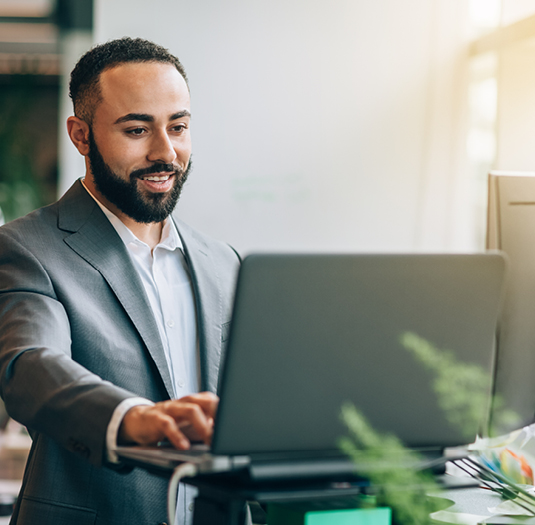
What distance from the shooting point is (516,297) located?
1.07 metres

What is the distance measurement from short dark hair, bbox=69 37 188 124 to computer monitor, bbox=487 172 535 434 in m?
0.77

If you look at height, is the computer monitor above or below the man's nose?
below

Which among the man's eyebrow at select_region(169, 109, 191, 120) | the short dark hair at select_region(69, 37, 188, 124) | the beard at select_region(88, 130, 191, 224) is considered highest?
the short dark hair at select_region(69, 37, 188, 124)

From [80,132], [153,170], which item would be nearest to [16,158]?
[80,132]

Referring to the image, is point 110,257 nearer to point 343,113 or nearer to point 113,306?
point 113,306

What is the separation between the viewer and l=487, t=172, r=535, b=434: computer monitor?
3.52ft

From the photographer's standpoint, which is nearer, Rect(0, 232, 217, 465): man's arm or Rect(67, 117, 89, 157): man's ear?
Rect(0, 232, 217, 465): man's arm

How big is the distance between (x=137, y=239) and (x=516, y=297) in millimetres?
764

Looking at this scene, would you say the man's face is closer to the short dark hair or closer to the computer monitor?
the short dark hair

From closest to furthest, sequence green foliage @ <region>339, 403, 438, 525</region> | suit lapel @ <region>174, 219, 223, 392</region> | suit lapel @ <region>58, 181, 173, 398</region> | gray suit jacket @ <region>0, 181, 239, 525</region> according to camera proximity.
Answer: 1. green foliage @ <region>339, 403, 438, 525</region>
2. gray suit jacket @ <region>0, 181, 239, 525</region>
3. suit lapel @ <region>58, 181, 173, 398</region>
4. suit lapel @ <region>174, 219, 223, 392</region>

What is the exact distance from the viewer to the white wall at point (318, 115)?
290cm

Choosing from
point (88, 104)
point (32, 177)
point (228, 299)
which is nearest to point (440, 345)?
point (228, 299)

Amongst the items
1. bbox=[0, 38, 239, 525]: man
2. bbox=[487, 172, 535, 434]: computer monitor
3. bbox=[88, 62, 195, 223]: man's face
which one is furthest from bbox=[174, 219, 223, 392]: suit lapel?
bbox=[487, 172, 535, 434]: computer monitor

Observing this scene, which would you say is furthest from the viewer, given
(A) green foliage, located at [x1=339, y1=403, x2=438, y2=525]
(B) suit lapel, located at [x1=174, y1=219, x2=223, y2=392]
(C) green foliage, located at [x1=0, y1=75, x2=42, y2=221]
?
(C) green foliage, located at [x1=0, y1=75, x2=42, y2=221]
